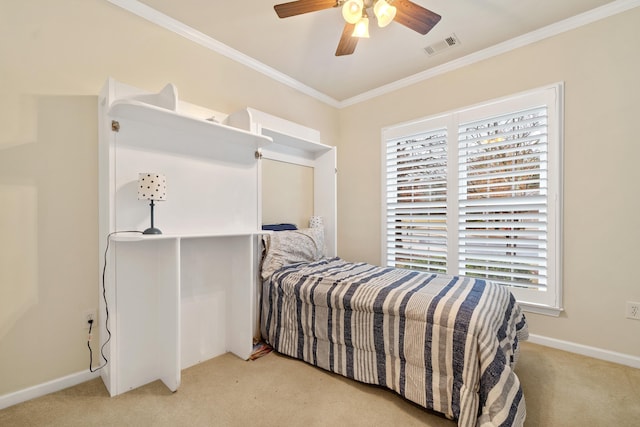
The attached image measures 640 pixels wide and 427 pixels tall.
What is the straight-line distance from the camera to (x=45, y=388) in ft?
5.60

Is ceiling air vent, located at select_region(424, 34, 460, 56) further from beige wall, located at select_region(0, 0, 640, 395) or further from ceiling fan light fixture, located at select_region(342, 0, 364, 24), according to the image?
ceiling fan light fixture, located at select_region(342, 0, 364, 24)

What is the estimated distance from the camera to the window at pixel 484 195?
7.82 ft

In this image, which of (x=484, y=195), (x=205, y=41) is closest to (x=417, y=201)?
(x=484, y=195)

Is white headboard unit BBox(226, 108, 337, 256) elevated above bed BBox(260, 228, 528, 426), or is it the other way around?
white headboard unit BBox(226, 108, 337, 256)

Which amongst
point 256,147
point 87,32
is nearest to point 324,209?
point 256,147

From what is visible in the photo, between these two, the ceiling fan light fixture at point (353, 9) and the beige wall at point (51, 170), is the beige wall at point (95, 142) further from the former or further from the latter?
the ceiling fan light fixture at point (353, 9)

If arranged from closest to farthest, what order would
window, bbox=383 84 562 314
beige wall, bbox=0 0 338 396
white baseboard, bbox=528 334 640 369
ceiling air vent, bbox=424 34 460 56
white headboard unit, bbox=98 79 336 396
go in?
beige wall, bbox=0 0 338 396 < white headboard unit, bbox=98 79 336 396 < white baseboard, bbox=528 334 640 369 < window, bbox=383 84 562 314 < ceiling air vent, bbox=424 34 460 56

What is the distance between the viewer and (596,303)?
7.25 feet

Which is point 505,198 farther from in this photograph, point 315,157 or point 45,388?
point 45,388

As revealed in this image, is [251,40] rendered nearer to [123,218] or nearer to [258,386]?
[123,218]

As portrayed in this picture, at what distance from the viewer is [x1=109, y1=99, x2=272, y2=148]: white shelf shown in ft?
5.20

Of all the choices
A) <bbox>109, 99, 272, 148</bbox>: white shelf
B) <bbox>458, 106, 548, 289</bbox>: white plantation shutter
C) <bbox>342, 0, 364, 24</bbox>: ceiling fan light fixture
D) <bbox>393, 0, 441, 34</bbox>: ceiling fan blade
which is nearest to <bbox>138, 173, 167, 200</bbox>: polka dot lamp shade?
<bbox>109, 99, 272, 148</bbox>: white shelf

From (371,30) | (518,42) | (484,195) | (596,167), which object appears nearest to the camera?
(596,167)

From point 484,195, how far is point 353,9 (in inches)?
75.4
